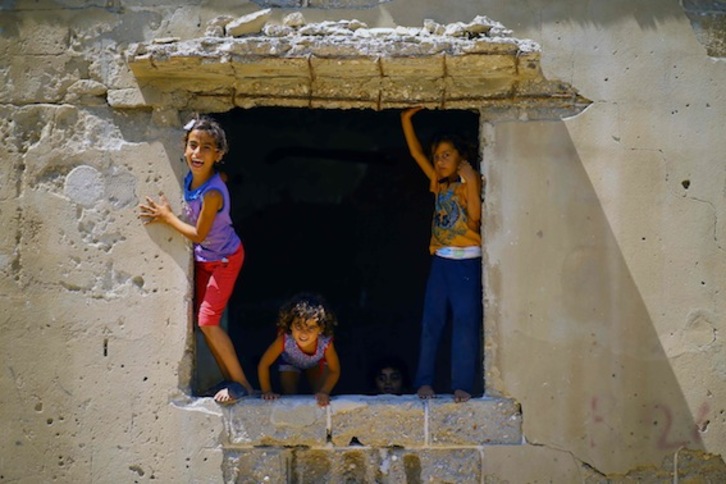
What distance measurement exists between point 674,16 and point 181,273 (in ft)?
9.01

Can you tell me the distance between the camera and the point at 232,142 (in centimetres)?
774

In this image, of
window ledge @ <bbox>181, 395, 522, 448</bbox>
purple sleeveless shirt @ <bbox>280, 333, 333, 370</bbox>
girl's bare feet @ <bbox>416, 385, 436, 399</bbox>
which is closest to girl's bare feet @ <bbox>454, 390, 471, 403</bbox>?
window ledge @ <bbox>181, 395, 522, 448</bbox>

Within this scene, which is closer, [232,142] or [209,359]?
Result: [209,359]

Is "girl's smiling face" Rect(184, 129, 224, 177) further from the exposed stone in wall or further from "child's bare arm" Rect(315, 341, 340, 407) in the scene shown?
"child's bare arm" Rect(315, 341, 340, 407)

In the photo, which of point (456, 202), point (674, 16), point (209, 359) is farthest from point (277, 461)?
point (674, 16)

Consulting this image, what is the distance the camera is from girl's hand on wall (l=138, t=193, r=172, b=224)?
564cm

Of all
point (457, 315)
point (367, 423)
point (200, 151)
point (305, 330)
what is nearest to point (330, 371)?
point (305, 330)

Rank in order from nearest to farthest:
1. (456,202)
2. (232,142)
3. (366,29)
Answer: (366,29), (456,202), (232,142)

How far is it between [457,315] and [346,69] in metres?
1.38

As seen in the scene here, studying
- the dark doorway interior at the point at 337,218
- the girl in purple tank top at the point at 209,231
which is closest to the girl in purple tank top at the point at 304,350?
the girl in purple tank top at the point at 209,231

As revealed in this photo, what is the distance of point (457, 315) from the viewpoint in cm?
588

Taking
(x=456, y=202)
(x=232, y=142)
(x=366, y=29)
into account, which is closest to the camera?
(x=366, y=29)

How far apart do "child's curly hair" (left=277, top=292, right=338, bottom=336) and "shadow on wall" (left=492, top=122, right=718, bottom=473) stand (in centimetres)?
87

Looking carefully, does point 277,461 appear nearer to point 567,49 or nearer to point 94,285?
point 94,285
